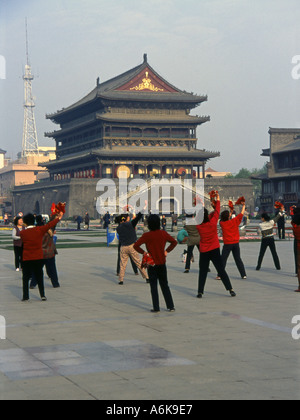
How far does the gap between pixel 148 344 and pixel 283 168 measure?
65013mm

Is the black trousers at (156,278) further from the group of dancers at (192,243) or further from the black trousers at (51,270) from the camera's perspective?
the black trousers at (51,270)

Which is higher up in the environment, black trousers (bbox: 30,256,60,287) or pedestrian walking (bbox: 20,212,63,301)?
pedestrian walking (bbox: 20,212,63,301)

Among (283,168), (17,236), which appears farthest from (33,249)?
(283,168)

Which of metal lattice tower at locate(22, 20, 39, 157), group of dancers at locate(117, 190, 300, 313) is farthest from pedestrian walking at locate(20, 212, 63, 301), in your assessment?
metal lattice tower at locate(22, 20, 39, 157)

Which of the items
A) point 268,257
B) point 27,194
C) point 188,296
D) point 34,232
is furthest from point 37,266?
point 27,194

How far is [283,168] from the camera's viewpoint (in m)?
71.2

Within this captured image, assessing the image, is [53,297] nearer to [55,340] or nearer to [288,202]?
[55,340]

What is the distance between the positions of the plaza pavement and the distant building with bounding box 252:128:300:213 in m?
55.8

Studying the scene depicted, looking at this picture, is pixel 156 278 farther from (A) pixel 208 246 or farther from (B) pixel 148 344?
(B) pixel 148 344

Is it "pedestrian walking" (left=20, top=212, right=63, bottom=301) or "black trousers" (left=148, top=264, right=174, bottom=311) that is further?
"pedestrian walking" (left=20, top=212, right=63, bottom=301)

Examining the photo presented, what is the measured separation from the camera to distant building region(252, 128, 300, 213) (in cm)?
6900

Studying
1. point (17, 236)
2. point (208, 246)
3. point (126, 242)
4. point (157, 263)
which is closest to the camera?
point (157, 263)

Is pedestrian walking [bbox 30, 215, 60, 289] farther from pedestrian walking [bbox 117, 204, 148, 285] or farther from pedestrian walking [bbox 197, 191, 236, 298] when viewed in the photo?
pedestrian walking [bbox 197, 191, 236, 298]

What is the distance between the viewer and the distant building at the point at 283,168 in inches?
2717
